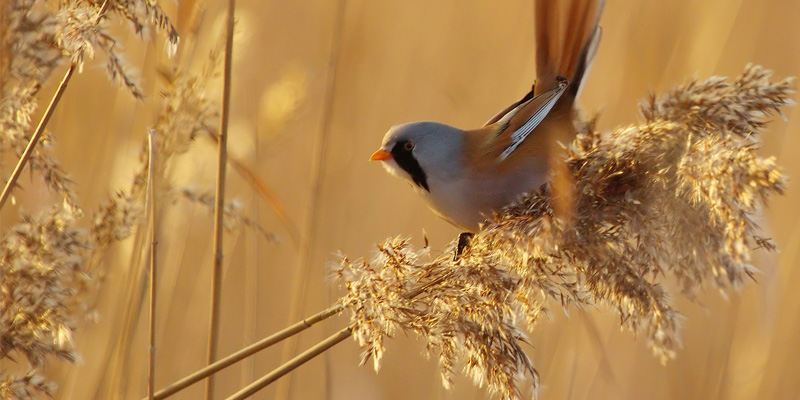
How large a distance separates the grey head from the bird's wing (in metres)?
0.11

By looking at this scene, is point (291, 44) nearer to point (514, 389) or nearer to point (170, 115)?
point (170, 115)

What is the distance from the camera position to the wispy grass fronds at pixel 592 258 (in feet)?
3.47

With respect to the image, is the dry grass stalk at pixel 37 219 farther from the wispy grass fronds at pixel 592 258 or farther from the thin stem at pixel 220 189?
the wispy grass fronds at pixel 592 258

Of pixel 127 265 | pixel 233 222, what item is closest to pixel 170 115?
pixel 233 222

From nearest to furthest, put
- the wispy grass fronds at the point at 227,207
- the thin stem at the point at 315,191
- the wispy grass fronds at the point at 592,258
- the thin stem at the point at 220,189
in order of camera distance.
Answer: the wispy grass fronds at the point at 592,258
the thin stem at the point at 220,189
the wispy grass fronds at the point at 227,207
the thin stem at the point at 315,191

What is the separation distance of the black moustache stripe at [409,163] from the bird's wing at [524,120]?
7.8 inches

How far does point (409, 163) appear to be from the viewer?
1.76m

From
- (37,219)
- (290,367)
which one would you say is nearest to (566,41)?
(290,367)

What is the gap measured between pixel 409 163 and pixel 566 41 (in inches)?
18.0

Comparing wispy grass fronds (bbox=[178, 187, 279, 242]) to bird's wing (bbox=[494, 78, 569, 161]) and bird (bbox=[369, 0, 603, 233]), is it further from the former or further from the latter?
bird's wing (bbox=[494, 78, 569, 161])

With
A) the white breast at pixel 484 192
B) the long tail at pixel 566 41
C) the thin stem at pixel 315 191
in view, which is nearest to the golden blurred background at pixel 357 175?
the thin stem at pixel 315 191

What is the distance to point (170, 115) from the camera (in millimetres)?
1446

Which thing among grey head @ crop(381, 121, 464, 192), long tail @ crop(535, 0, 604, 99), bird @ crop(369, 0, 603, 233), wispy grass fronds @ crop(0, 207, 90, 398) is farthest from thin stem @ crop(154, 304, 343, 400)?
long tail @ crop(535, 0, 604, 99)

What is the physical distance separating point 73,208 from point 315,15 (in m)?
2.18
